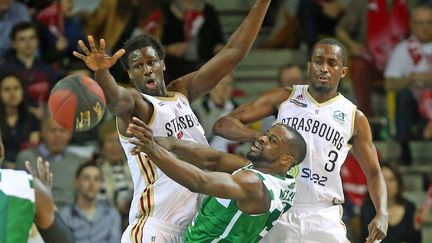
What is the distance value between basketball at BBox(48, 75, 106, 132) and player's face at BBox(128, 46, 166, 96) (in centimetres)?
27

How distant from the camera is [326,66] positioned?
322 inches

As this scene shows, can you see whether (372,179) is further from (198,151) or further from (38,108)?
(38,108)

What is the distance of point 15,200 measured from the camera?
6.26m

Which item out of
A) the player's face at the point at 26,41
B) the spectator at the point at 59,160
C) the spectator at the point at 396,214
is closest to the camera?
the spectator at the point at 396,214

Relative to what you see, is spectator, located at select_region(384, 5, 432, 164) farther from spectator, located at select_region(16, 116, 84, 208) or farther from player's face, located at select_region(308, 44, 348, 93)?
player's face, located at select_region(308, 44, 348, 93)

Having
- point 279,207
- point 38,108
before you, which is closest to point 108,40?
point 38,108

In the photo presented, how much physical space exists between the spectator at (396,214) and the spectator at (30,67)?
345 cm

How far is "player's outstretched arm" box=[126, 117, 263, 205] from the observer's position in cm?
649

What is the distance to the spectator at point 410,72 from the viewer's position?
12.7 m

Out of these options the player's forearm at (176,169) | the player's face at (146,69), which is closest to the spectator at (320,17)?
the player's face at (146,69)

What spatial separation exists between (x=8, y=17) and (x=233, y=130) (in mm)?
5022

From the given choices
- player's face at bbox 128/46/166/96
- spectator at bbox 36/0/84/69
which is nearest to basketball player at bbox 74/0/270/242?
player's face at bbox 128/46/166/96

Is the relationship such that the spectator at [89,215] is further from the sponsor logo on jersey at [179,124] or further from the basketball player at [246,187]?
the basketball player at [246,187]

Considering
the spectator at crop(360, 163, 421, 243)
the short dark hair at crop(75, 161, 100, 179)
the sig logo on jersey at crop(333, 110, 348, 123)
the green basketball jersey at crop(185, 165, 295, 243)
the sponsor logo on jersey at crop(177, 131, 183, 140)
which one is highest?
the sig logo on jersey at crop(333, 110, 348, 123)
